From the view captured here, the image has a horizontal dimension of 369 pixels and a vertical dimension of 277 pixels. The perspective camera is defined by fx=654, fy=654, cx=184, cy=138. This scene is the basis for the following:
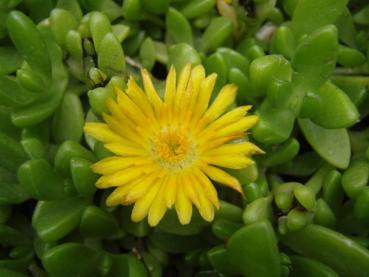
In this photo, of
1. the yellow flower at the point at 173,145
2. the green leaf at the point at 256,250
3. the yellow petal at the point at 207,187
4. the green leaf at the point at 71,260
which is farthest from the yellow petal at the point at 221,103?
the green leaf at the point at 71,260

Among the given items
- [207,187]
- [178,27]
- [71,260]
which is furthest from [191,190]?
[178,27]

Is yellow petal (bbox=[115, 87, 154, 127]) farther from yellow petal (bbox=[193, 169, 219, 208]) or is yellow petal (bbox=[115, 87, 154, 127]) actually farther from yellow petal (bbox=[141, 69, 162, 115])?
yellow petal (bbox=[193, 169, 219, 208])

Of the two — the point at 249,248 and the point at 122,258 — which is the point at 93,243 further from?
the point at 249,248

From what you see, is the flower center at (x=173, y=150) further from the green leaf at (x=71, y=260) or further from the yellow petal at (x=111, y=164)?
the green leaf at (x=71, y=260)

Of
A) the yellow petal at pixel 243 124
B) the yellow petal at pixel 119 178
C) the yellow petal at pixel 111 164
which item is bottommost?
the yellow petal at pixel 119 178

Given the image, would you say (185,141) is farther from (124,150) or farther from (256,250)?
(256,250)

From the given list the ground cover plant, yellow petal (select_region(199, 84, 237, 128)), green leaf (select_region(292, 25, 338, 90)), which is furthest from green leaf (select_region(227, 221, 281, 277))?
green leaf (select_region(292, 25, 338, 90))
